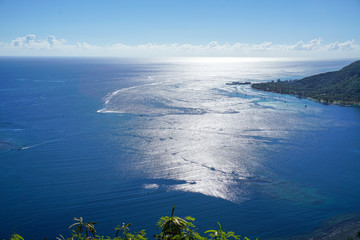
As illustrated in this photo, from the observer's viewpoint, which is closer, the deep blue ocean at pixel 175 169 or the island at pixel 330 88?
the deep blue ocean at pixel 175 169

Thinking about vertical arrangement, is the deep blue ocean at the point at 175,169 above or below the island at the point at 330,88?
below

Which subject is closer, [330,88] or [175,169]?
[175,169]

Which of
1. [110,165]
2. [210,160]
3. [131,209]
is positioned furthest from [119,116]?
[131,209]

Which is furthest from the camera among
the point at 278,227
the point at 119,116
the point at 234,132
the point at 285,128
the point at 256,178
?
the point at 119,116

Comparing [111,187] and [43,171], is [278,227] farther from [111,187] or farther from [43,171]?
[43,171]

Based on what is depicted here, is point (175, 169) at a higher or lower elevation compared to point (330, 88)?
lower
